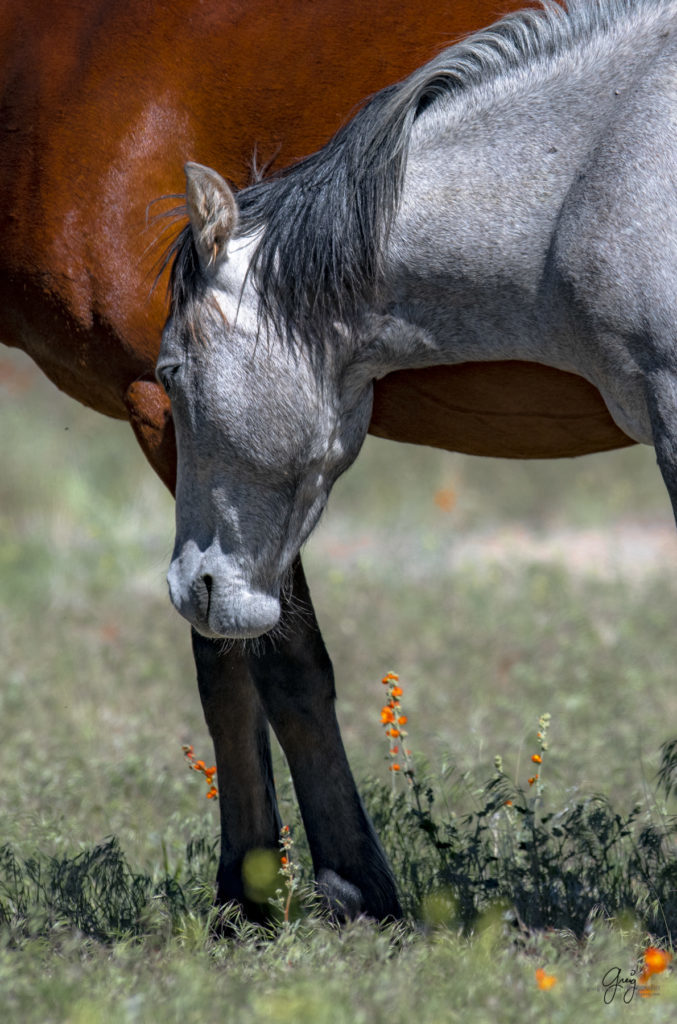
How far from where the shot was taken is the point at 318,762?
340 cm

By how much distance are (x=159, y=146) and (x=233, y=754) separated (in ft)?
5.07

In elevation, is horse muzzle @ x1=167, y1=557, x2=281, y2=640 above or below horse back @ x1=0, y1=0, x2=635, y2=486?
below

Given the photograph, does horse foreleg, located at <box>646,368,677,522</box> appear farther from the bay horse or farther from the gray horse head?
the gray horse head

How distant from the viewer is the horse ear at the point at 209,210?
2.63 meters

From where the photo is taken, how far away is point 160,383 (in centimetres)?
300

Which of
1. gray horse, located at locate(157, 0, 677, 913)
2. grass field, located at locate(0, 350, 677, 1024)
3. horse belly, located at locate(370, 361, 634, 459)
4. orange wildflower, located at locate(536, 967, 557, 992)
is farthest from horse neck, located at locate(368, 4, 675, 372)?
grass field, located at locate(0, 350, 677, 1024)

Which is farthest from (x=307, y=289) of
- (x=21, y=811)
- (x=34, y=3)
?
(x=21, y=811)

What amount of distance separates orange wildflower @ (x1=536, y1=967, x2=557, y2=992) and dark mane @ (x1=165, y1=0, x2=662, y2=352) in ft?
4.46

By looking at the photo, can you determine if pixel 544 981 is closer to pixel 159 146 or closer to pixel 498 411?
pixel 498 411

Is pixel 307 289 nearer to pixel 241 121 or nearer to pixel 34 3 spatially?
pixel 241 121

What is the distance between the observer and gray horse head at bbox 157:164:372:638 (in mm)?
2822

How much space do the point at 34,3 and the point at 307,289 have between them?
47.7 inches

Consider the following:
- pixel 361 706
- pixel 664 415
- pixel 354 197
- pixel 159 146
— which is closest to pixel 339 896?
pixel 664 415

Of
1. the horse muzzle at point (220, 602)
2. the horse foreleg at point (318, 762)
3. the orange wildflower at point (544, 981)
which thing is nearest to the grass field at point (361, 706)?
the orange wildflower at point (544, 981)
